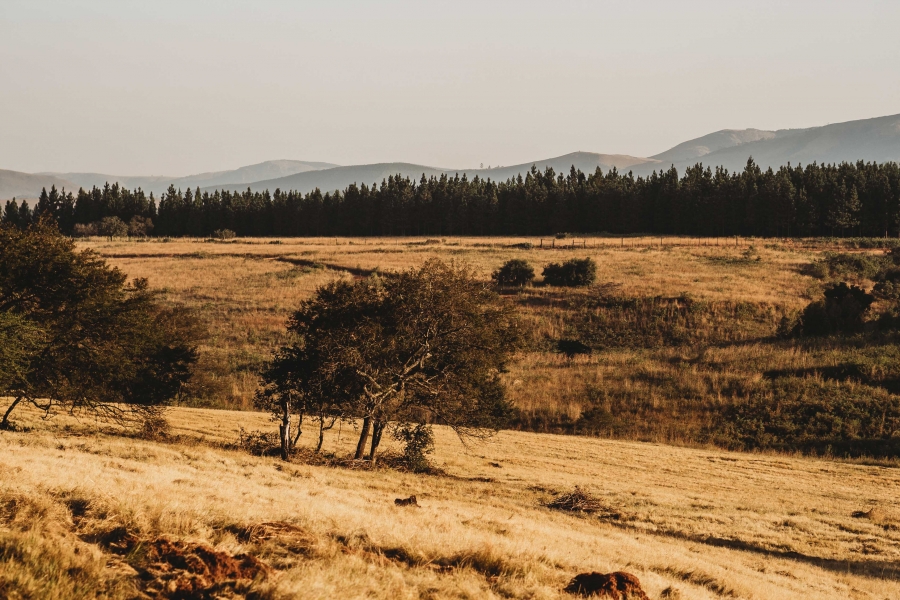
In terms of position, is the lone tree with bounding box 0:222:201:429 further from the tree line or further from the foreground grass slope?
the tree line

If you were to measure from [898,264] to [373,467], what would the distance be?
244ft

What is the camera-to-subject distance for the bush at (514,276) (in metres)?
68.7

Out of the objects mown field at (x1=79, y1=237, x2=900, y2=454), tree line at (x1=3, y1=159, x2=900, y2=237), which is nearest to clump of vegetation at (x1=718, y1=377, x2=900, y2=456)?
mown field at (x1=79, y1=237, x2=900, y2=454)

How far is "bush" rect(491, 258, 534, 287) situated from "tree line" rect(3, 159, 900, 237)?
67.4 meters

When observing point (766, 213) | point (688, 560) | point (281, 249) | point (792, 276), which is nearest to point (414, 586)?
point (688, 560)

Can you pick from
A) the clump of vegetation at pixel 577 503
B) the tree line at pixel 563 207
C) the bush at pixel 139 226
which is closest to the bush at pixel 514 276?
the clump of vegetation at pixel 577 503

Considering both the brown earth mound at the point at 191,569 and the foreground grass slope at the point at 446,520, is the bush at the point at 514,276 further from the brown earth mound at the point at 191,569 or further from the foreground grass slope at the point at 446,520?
the brown earth mound at the point at 191,569

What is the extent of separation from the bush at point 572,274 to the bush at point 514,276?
1.72 metres

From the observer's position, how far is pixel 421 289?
23.6 m

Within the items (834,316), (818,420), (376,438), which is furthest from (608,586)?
(834,316)

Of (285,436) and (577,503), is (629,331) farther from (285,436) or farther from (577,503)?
(285,436)

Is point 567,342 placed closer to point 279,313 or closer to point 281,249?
point 279,313

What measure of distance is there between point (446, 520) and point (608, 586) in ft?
15.3

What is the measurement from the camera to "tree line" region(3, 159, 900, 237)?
118m
